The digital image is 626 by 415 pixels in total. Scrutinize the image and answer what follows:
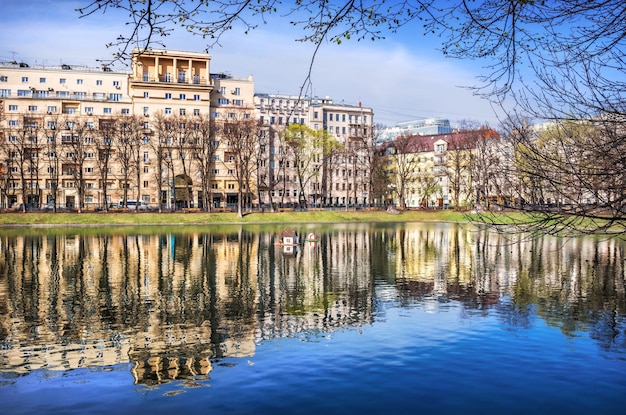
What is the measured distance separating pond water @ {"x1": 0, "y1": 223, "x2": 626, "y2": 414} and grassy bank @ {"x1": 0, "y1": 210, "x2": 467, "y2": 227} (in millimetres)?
43663

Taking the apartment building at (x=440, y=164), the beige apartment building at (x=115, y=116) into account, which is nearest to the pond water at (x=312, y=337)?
the apartment building at (x=440, y=164)

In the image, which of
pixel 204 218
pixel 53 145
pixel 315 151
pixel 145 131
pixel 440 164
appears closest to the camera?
pixel 204 218

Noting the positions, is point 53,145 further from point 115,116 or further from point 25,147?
point 115,116

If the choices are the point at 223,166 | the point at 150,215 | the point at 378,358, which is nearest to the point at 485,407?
the point at 378,358

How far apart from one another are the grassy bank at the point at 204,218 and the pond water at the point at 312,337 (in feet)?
143

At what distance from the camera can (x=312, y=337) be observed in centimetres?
1986

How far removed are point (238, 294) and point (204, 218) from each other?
61.3 meters

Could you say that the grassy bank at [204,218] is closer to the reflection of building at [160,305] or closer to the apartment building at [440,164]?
the apartment building at [440,164]

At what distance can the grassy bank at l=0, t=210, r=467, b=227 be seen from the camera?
8138cm

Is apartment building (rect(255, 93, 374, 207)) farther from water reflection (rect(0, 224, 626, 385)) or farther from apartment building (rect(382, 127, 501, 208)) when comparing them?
water reflection (rect(0, 224, 626, 385))

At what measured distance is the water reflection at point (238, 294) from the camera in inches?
731

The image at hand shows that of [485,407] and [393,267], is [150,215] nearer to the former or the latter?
[393,267]

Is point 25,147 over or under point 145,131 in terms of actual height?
under

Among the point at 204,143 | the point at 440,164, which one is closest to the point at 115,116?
the point at 204,143
